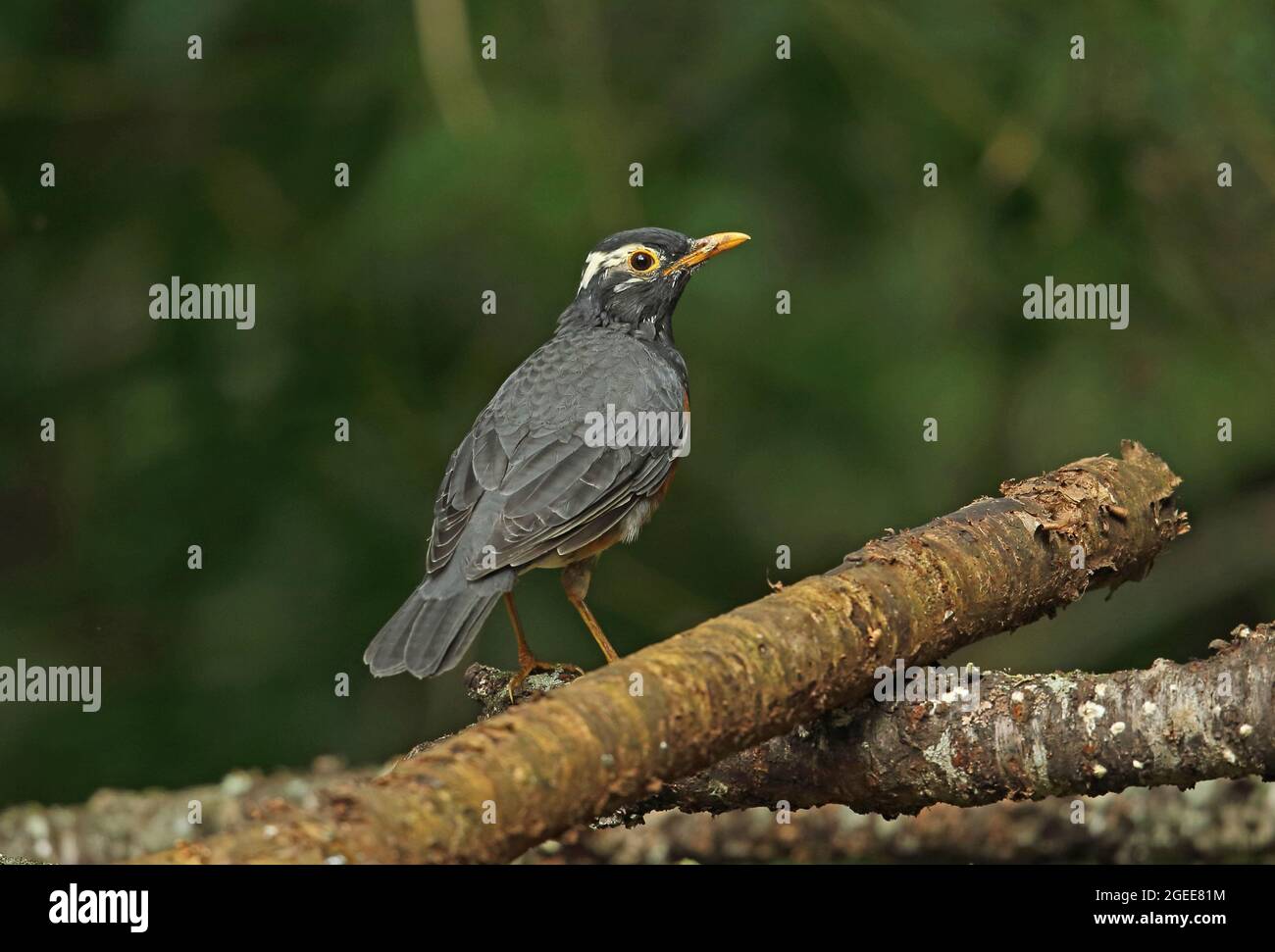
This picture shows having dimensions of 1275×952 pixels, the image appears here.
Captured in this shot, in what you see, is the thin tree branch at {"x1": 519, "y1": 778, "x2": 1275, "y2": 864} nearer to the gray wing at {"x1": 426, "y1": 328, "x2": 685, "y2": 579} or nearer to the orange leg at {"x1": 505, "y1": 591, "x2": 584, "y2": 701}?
the orange leg at {"x1": 505, "y1": 591, "x2": 584, "y2": 701}

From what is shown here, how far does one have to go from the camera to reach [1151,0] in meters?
5.89

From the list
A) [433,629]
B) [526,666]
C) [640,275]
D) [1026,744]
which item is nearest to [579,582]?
[526,666]

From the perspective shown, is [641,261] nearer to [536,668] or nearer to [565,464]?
[565,464]

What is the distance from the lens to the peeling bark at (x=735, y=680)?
8.15ft

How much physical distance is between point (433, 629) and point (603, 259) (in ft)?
6.55

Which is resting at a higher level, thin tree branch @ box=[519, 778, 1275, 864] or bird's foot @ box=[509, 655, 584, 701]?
bird's foot @ box=[509, 655, 584, 701]

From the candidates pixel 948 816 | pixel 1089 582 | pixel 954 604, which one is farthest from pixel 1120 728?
pixel 948 816

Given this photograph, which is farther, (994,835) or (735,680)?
(994,835)

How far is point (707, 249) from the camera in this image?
224 inches

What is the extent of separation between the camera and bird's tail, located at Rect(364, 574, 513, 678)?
4.17 metres

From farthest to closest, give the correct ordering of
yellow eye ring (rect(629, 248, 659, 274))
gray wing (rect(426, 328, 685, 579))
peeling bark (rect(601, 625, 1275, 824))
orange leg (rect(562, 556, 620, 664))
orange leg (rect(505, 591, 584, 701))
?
1. yellow eye ring (rect(629, 248, 659, 274))
2. orange leg (rect(562, 556, 620, 664))
3. orange leg (rect(505, 591, 584, 701))
4. gray wing (rect(426, 328, 685, 579))
5. peeling bark (rect(601, 625, 1275, 824))

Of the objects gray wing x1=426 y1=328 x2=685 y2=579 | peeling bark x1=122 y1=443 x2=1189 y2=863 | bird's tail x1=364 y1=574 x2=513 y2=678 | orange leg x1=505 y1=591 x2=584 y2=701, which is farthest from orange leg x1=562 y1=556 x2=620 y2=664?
peeling bark x1=122 y1=443 x2=1189 y2=863

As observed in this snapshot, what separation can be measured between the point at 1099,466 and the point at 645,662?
224 centimetres

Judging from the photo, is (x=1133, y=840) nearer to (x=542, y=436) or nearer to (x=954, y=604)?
(x=954, y=604)
